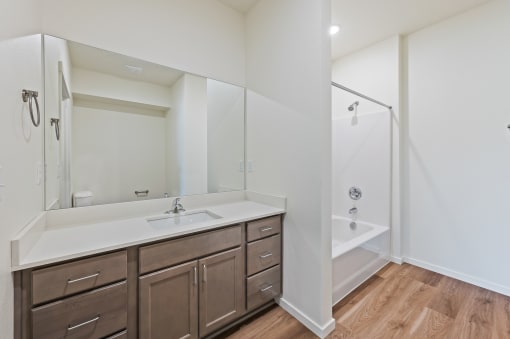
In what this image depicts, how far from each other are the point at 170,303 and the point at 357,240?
5.89 ft

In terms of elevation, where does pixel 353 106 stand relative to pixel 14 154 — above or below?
above

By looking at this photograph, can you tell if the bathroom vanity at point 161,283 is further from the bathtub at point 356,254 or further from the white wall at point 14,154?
the bathtub at point 356,254

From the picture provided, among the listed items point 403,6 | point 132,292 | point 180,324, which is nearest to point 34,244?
point 132,292

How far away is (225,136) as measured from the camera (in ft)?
7.47

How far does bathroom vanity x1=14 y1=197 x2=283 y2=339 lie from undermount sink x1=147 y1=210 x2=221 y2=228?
0.34ft

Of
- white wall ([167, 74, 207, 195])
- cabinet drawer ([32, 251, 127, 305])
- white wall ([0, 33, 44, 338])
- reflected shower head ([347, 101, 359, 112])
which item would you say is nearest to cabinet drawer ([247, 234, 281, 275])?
white wall ([167, 74, 207, 195])

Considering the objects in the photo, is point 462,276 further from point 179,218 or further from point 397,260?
point 179,218

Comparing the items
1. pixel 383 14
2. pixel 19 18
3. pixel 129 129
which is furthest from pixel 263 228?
pixel 383 14

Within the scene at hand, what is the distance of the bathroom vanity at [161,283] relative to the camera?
967 millimetres

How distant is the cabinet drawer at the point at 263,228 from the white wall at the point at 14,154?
3.96ft

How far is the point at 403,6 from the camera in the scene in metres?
2.13

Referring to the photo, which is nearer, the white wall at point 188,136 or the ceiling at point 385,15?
the white wall at point 188,136

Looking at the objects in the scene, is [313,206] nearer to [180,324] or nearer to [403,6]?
Result: [180,324]

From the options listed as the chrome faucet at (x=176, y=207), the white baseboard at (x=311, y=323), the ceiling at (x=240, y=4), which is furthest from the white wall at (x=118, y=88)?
the white baseboard at (x=311, y=323)
